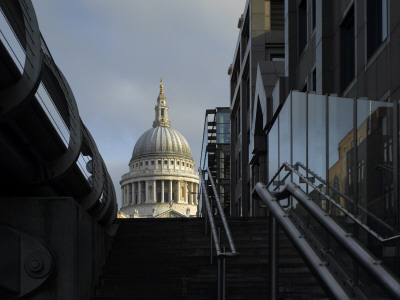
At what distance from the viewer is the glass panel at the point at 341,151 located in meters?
8.52

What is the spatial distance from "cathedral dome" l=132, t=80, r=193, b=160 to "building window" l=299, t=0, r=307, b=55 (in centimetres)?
14292

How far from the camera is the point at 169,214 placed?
5797 inches

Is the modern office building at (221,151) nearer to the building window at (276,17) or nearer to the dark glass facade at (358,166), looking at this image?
the building window at (276,17)

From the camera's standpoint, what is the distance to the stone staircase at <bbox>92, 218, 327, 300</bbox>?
10.9 metres

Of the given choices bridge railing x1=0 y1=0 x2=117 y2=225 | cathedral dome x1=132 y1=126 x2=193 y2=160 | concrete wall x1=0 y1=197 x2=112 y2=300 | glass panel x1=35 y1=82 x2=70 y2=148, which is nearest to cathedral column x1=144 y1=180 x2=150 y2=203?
cathedral dome x1=132 y1=126 x2=193 y2=160

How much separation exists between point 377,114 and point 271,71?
721 inches

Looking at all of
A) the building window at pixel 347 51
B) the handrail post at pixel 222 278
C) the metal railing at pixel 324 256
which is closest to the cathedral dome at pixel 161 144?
the building window at pixel 347 51

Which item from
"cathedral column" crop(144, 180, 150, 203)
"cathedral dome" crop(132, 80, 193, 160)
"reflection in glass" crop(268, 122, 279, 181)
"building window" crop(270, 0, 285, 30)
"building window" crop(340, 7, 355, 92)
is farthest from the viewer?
"cathedral dome" crop(132, 80, 193, 160)

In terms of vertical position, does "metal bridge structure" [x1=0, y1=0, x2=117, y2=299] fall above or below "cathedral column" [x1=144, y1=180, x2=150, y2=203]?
below

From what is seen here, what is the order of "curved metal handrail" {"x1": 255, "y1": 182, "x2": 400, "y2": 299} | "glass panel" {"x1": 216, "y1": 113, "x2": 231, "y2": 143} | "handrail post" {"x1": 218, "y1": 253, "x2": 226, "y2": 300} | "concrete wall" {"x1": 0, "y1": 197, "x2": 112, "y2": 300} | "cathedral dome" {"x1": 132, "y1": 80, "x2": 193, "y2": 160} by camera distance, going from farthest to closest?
"cathedral dome" {"x1": 132, "y1": 80, "x2": 193, "y2": 160} < "glass panel" {"x1": 216, "y1": 113, "x2": 231, "y2": 143} < "handrail post" {"x1": 218, "y1": 253, "x2": 226, "y2": 300} < "concrete wall" {"x1": 0, "y1": 197, "x2": 112, "y2": 300} < "curved metal handrail" {"x1": 255, "y1": 182, "x2": 400, "y2": 299}

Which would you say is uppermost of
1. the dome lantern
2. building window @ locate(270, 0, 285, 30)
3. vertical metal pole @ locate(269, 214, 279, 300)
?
the dome lantern

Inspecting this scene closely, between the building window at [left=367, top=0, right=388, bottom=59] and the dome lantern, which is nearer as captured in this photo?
the building window at [left=367, top=0, right=388, bottom=59]

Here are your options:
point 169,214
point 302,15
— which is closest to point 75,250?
point 302,15

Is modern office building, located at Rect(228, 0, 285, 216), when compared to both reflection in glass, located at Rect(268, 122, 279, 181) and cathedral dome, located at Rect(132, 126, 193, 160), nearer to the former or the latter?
reflection in glass, located at Rect(268, 122, 279, 181)
